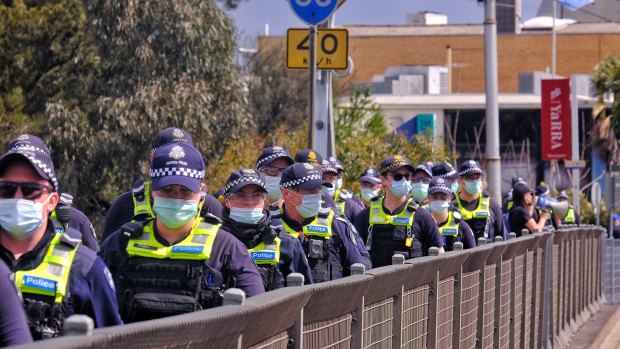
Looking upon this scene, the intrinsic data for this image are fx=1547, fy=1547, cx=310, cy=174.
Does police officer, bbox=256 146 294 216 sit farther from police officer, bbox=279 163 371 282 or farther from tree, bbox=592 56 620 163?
tree, bbox=592 56 620 163

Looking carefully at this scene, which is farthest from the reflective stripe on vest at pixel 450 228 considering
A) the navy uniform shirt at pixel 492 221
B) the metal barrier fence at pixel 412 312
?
the navy uniform shirt at pixel 492 221

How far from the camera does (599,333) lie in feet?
65.4

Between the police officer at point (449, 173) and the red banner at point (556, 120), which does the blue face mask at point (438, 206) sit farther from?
the red banner at point (556, 120)

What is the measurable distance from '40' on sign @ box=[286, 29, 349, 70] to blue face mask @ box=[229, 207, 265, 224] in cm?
657

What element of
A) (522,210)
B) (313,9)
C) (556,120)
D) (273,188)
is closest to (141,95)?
(556,120)

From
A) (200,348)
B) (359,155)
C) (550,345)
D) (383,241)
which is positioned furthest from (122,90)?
(200,348)

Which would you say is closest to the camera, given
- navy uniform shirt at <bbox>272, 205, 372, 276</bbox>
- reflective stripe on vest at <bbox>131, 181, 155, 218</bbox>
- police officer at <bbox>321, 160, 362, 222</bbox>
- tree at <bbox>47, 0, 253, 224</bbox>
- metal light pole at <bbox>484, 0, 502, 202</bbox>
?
reflective stripe on vest at <bbox>131, 181, 155, 218</bbox>

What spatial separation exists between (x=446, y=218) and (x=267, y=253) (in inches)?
277

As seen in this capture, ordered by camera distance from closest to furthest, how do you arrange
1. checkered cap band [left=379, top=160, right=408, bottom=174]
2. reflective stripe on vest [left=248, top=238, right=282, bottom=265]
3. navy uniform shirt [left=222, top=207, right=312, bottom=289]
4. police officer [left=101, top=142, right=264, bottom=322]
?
police officer [left=101, top=142, right=264, bottom=322]
reflective stripe on vest [left=248, top=238, right=282, bottom=265]
navy uniform shirt [left=222, top=207, right=312, bottom=289]
checkered cap band [left=379, top=160, right=408, bottom=174]

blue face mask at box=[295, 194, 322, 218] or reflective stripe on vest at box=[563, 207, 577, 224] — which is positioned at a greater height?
blue face mask at box=[295, 194, 322, 218]

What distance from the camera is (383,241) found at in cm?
1369

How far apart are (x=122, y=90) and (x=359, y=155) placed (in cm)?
668

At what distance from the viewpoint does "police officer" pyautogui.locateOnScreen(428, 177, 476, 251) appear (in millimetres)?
15258

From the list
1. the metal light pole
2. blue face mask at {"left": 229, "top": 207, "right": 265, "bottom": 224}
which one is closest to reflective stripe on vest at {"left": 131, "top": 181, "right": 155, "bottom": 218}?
blue face mask at {"left": 229, "top": 207, "right": 265, "bottom": 224}
